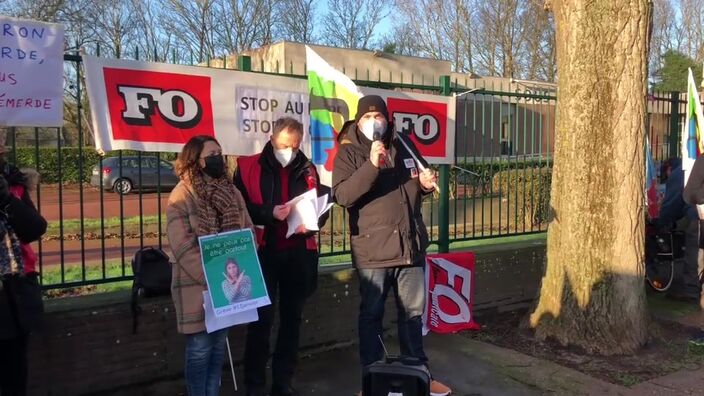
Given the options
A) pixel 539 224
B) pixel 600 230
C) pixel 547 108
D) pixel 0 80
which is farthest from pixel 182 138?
pixel 539 224

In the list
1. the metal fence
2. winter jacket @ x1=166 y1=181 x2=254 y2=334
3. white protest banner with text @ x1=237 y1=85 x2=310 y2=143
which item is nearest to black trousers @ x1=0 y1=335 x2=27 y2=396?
winter jacket @ x1=166 y1=181 x2=254 y2=334

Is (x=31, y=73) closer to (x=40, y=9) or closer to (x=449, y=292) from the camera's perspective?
(x=449, y=292)

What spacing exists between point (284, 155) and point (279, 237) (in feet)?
1.68

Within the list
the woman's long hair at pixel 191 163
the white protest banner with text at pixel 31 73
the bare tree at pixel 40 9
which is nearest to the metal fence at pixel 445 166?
the white protest banner with text at pixel 31 73

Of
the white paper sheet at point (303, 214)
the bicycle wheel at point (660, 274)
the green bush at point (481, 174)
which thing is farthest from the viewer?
the bicycle wheel at point (660, 274)

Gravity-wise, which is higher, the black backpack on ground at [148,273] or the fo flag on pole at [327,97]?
the fo flag on pole at [327,97]

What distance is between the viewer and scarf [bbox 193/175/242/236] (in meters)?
3.33

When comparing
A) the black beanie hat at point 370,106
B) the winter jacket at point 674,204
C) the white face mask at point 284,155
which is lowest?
the winter jacket at point 674,204

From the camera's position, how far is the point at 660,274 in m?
7.33

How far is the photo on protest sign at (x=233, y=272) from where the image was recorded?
130 inches

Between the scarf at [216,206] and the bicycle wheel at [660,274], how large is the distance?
221 inches

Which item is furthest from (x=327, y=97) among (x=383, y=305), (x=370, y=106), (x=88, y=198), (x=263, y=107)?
(x=88, y=198)

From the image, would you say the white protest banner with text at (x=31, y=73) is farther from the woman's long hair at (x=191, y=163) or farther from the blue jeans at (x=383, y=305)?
the blue jeans at (x=383, y=305)

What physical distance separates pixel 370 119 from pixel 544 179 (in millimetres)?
5710
